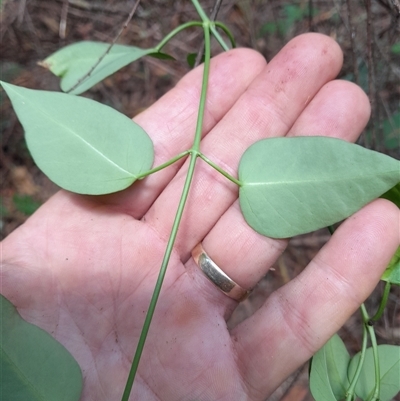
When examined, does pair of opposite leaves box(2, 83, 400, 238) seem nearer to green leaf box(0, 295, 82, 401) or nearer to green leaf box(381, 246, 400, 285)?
green leaf box(381, 246, 400, 285)

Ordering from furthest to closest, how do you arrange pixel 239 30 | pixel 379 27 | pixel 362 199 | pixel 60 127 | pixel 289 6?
1. pixel 239 30
2. pixel 289 6
3. pixel 379 27
4. pixel 60 127
5. pixel 362 199

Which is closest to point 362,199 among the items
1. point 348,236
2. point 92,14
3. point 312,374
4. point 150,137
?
point 348,236

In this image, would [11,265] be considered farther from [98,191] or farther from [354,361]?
[354,361]

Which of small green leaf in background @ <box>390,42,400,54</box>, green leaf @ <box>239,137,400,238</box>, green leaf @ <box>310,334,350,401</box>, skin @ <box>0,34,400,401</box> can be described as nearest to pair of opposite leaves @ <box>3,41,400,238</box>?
green leaf @ <box>239,137,400,238</box>

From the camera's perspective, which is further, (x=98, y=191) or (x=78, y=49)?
(x=78, y=49)

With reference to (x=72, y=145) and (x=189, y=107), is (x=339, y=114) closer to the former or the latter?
(x=189, y=107)

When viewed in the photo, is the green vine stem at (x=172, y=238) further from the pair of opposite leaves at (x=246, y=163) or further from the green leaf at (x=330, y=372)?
the green leaf at (x=330, y=372)

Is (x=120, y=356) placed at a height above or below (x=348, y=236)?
below
